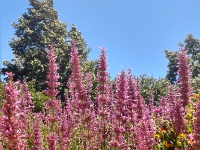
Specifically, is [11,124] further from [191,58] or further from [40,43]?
[191,58]

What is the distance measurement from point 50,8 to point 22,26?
386 cm

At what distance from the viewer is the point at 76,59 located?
476cm

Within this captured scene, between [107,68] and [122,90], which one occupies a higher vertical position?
[107,68]

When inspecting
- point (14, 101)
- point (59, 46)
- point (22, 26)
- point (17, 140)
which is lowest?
point (17, 140)

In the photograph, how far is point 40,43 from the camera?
32000 millimetres

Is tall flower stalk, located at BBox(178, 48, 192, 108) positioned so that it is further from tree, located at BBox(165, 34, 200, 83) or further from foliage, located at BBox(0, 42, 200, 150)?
tree, located at BBox(165, 34, 200, 83)

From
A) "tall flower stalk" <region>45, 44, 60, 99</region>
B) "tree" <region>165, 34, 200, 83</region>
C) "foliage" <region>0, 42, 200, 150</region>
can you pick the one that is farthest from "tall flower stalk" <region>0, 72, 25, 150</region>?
"tree" <region>165, 34, 200, 83</region>

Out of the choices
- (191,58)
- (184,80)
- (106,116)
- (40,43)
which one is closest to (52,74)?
(106,116)

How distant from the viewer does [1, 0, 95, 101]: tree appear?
97.2 feet

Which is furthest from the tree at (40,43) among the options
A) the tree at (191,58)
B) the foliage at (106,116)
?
the foliage at (106,116)

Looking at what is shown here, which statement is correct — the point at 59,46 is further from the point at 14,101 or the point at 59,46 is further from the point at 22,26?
the point at 14,101

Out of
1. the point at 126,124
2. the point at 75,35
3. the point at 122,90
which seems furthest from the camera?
the point at 75,35

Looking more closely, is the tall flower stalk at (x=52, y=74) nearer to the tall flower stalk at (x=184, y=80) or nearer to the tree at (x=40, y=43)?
the tall flower stalk at (x=184, y=80)

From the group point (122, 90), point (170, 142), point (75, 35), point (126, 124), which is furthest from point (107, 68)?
point (75, 35)
